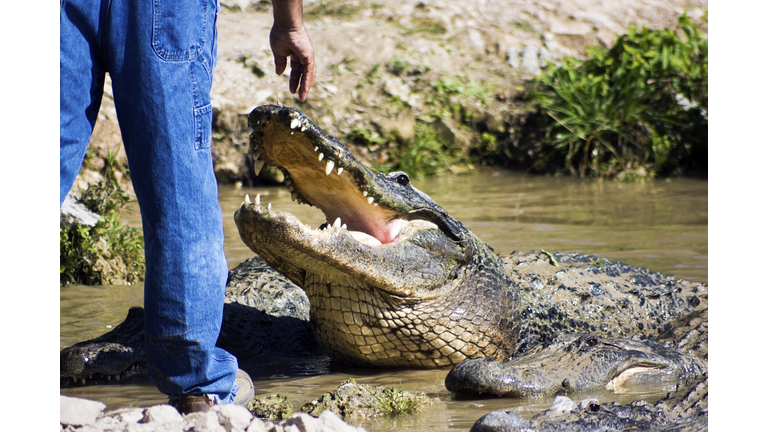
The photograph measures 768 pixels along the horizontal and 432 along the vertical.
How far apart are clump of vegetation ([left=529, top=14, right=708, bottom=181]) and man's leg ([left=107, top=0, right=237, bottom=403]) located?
746 centimetres

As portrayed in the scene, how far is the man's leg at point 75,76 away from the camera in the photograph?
206 cm

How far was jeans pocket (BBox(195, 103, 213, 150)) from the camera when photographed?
2162 mm

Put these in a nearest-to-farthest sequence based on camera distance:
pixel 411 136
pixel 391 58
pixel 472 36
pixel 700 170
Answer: pixel 700 170
pixel 411 136
pixel 391 58
pixel 472 36

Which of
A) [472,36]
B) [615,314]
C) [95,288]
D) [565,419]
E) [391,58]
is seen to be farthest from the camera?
[472,36]

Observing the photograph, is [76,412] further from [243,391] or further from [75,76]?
[75,76]

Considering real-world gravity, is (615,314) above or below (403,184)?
below

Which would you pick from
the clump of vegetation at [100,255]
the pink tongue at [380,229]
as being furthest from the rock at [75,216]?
the pink tongue at [380,229]

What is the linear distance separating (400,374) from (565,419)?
113 centimetres

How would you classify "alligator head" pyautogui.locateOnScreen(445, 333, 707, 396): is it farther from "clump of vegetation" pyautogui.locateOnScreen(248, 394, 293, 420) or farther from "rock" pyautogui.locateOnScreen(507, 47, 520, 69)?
"rock" pyautogui.locateOnScreen(507, 47, 520, 69)

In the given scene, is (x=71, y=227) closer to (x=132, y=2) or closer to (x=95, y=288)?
(x=95, y=288)

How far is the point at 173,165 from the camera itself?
2115 millimetres

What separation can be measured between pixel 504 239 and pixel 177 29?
4404mm

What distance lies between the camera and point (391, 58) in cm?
1108

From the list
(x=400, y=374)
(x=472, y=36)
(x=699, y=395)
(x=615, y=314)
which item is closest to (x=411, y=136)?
(x=472, y=36)
